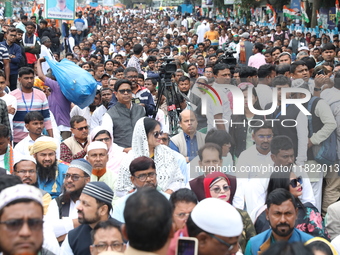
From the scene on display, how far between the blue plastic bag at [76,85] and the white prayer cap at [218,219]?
4.91 meters

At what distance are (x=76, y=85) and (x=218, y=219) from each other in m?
5.09

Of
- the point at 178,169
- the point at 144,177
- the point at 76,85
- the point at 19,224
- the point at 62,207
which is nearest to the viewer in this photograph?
the point at 19,224

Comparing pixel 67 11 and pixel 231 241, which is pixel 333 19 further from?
pixel 231 241

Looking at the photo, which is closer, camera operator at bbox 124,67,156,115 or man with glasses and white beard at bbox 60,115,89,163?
man with glasses and white beard at bbox 60,115,89,163

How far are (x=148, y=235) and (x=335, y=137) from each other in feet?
12.8

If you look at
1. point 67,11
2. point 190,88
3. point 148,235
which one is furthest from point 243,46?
point 148,235

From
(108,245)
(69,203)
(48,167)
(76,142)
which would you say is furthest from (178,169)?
(108,245)

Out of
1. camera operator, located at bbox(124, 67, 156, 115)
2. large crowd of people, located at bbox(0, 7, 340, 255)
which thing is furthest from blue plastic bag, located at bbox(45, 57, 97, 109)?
camera operator, located at bbox(124, 67, 156, 115)

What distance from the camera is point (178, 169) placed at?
5219 mm

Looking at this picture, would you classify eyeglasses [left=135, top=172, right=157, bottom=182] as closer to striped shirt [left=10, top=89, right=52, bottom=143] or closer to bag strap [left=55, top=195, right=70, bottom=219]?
bag strap [left=55, top=195, right=70, bottom=219]

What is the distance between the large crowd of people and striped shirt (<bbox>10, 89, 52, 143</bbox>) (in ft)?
0.04

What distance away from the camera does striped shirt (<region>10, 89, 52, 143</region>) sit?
708 centimetres

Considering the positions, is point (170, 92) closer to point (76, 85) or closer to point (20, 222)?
point (76, 85)

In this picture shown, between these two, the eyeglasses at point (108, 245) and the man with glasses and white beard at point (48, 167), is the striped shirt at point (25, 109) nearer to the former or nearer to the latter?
the man with glasses and white beard at point (48, 167)
